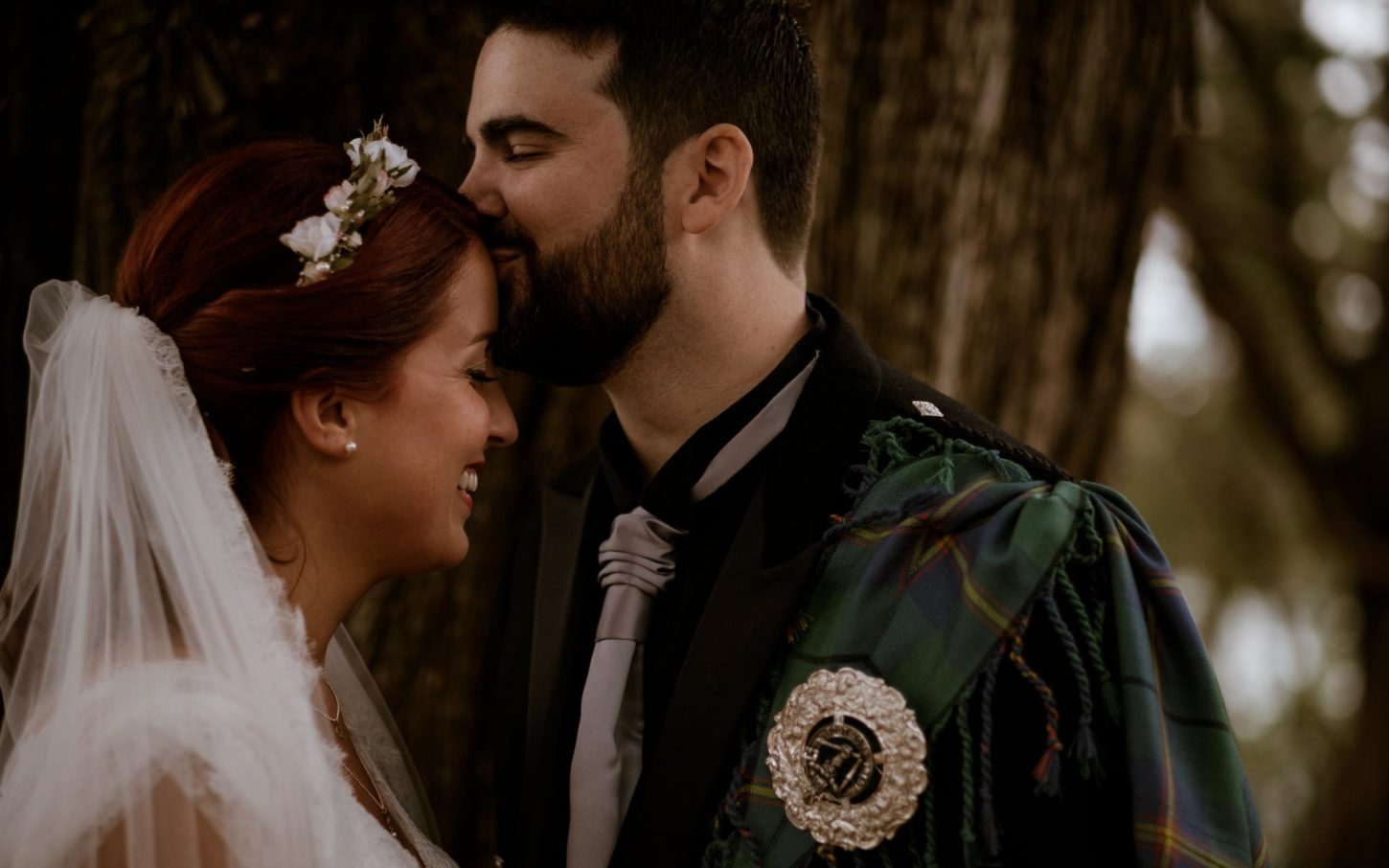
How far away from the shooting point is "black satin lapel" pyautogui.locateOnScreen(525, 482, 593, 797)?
2.67m

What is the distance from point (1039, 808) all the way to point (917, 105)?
7.00 ft

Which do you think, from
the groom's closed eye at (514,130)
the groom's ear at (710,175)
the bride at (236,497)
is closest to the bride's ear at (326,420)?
the bride at (236,497)

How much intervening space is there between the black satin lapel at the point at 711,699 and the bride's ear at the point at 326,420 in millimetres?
762

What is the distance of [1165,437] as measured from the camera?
9078 millimetres

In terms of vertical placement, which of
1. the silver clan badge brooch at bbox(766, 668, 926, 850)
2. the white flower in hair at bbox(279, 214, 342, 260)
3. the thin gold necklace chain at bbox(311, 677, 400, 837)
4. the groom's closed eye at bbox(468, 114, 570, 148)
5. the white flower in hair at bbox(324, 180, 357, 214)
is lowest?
the thin gold necklace chain at bbox(311, 677, 400, 837)

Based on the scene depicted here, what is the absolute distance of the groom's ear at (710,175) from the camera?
2.67 metres

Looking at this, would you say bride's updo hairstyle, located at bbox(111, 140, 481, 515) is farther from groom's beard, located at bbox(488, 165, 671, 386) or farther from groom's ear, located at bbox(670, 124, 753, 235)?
groom's ear, located at bbox(670, 124, 753, 235)

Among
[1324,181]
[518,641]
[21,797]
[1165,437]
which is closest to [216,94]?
[518,641]

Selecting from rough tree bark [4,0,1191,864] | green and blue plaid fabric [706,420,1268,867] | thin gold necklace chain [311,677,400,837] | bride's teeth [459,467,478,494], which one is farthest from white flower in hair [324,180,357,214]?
green and blue plaid fabric [706,420,1268,867]

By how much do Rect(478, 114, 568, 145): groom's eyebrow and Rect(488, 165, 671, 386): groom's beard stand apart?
0.20 metres

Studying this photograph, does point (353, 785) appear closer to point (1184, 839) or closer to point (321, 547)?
point (321, 547)

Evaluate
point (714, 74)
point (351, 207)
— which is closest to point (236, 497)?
point (351, 207)

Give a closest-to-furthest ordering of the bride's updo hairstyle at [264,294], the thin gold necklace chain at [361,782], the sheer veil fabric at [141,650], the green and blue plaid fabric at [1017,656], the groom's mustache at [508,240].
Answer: the sheer veil fabric at [141,650] → the green and blue plaid fabric at [1017,656] → the bride's updo hairstyle at [264,294] → the thin gold necklace chain at [361,782] → the groom's mustache at [508,240]

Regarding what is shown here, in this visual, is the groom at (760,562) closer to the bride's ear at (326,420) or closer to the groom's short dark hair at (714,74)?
the groom's short dark hair at (714,74)
